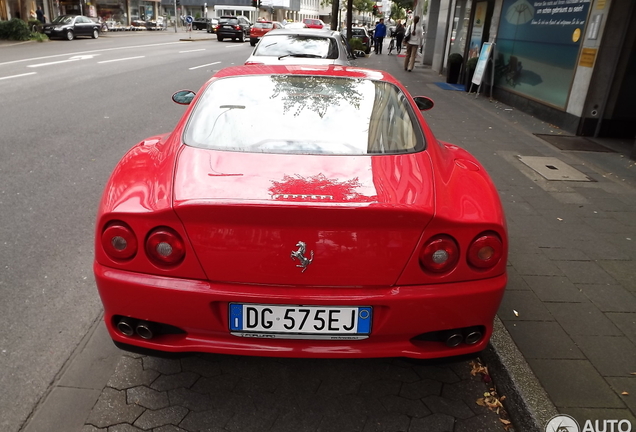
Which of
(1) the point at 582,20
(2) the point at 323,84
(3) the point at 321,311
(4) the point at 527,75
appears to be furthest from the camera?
(4) the point at 527,75

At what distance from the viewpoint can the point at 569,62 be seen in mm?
9742

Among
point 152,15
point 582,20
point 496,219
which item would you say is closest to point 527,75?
point 582,20

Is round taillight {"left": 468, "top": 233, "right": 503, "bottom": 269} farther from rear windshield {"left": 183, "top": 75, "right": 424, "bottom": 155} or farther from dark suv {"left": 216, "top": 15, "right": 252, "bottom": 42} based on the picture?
dark suv {"left": 216, "top": 15, "right": 252, "bottom": 42}

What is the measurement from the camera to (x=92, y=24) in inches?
1284

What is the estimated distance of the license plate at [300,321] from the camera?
2182 mm

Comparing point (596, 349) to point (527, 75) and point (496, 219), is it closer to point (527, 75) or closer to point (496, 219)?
point (496, 219)

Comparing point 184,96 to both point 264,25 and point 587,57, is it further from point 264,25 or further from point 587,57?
point 264,25

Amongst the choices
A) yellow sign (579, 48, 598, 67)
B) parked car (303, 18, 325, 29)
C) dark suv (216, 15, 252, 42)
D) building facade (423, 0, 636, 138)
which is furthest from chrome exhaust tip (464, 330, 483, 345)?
dark suv (216, 15, 252, 42)

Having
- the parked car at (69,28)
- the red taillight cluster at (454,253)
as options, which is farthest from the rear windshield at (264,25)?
the red taillight cluster at (454,253)

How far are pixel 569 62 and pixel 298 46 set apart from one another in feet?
16.7

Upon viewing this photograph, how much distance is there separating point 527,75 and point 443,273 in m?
10.8

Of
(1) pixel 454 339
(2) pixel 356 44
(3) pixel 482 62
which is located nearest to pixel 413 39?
(3) pixel 482 62

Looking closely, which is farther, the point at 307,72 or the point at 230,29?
the point at 230,29

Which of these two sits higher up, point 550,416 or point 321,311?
point 321,311
